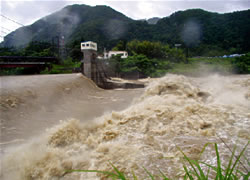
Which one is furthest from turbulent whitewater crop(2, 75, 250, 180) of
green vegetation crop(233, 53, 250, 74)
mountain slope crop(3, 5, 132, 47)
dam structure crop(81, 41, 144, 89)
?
mountain slope crop(3, 5, 132, 47)

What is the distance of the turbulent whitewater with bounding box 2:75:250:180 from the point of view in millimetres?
2021

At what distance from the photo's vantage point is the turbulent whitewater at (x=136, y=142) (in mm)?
2021

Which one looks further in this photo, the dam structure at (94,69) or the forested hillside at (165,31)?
the forested hillside at (165,31)

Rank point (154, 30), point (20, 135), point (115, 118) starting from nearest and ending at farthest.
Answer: point (20, 135)
point (115, 118)
point (154, 30)

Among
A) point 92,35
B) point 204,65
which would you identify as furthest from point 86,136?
point 92,35

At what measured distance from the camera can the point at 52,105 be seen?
18.1 ft

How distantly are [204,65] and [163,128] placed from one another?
12853mm

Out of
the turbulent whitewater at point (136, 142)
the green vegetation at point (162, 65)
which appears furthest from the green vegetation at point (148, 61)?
the turbulent whitewater at point (136, 142)

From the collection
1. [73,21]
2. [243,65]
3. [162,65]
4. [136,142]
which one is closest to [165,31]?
[162,65]

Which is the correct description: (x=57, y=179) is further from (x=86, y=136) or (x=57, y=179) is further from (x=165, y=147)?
(x=165, y=147)

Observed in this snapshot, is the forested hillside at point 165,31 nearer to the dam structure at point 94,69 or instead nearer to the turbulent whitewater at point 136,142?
the dam structure at point 94,69

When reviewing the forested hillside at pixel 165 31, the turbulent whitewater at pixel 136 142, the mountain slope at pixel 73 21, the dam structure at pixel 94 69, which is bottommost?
the turbulent whitewater at pixel 136 142

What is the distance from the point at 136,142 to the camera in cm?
259

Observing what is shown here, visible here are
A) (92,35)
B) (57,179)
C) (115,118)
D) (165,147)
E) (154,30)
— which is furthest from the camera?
(92,35)
